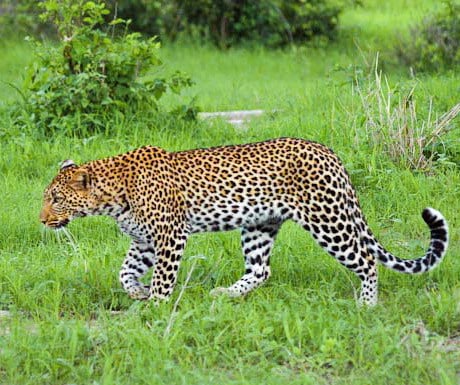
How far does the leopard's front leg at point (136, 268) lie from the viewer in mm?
7406

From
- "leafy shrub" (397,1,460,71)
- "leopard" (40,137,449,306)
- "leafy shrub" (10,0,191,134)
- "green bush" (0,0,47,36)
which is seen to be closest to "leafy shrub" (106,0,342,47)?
"green bush" (0,0,47,36)

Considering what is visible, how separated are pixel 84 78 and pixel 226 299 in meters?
4.58

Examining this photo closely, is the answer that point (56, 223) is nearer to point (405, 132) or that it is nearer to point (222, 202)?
point (222, 202)

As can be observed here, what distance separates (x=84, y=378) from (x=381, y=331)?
1684 millimetres

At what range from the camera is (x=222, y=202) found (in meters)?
7.40

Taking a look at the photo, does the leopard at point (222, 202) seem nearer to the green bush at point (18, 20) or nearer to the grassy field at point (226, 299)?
the grassy field at point (226, 299)

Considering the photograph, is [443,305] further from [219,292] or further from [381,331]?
[219,292]

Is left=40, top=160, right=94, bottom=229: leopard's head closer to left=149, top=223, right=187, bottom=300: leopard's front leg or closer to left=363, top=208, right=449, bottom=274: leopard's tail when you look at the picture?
left=149, top=223, right=187, bottom=300: leopard's front leg

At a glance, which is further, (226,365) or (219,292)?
(219,292)

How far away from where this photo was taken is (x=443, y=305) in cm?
677

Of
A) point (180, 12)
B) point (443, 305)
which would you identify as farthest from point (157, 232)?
point (180, 12)

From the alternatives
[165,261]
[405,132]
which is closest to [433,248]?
[165,261]

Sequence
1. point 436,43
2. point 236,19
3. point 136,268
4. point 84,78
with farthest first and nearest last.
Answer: point 236,19 < point 436,43 < point 84,78 < point 136,268

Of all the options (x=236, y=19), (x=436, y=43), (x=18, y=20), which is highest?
(x=436, y=43)
